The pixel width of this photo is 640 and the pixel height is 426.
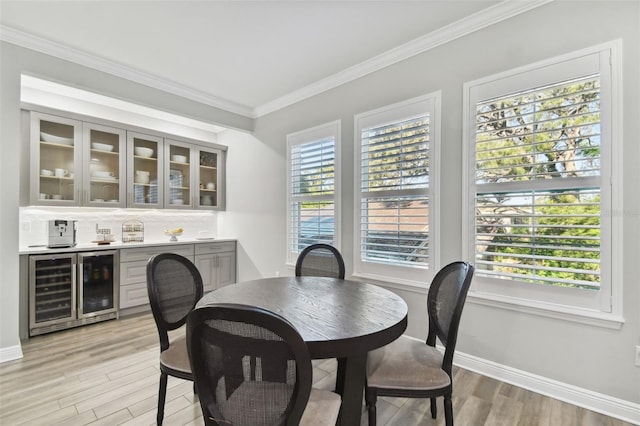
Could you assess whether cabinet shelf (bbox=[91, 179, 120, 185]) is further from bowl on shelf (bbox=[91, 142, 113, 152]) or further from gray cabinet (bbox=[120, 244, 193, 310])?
gray cabinet (bbox=[120, 244, 193, 310])

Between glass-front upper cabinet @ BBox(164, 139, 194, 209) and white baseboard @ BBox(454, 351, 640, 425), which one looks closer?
white baseboard @ BBox(454, 351, 640, 425)

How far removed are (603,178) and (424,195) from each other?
1.18m

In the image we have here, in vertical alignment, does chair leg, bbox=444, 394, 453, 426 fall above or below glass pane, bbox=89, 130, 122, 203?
below

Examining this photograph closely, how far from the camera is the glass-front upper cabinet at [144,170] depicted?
3.89 meters

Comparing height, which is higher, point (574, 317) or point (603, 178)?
point (603, 178)

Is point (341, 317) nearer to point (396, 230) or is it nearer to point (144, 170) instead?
point (396, 230)

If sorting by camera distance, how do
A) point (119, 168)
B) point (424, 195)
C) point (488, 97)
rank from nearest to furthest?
1. point (488, 97)
2. point (424, 195)
3. point (119, 168)

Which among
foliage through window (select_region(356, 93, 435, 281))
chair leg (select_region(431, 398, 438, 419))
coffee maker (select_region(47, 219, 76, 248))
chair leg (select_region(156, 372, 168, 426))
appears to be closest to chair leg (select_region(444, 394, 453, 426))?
chair leg (select_region(431, 398, 438, 419))

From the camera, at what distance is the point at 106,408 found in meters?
1.91

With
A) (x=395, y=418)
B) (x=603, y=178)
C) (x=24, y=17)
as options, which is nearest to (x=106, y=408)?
(x=395, y=418)

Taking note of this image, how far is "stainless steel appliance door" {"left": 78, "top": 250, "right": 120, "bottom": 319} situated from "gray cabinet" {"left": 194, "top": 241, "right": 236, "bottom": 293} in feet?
3.41

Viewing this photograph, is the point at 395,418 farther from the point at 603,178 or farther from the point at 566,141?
the point at 566,141

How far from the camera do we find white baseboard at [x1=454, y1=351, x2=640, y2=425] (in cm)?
179

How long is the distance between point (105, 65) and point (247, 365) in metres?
3.56
